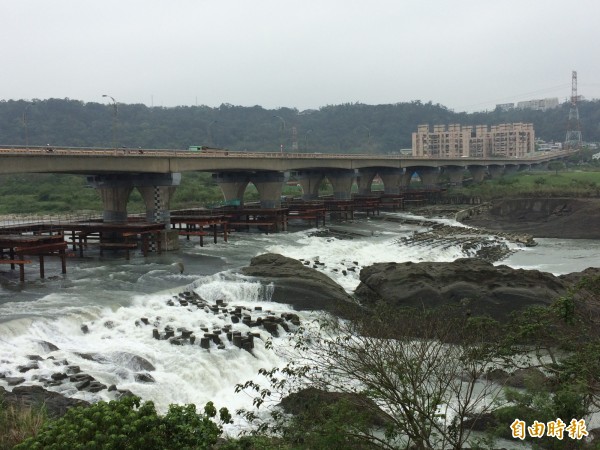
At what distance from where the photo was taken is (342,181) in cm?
8931

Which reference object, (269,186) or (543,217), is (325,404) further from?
(543,217)

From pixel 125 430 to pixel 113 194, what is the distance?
146ft

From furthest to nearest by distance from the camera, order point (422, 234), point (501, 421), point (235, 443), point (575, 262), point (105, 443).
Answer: point (422, 234) < point (575, 262) < point (501, 421) < point (235, 443) < point (105, 443)

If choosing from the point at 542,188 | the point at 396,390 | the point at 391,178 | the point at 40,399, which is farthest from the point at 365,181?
the point at 396,390

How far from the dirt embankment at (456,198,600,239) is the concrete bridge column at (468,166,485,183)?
46.5 meters

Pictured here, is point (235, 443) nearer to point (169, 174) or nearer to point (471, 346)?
point (471, 346)

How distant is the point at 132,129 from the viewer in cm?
16062

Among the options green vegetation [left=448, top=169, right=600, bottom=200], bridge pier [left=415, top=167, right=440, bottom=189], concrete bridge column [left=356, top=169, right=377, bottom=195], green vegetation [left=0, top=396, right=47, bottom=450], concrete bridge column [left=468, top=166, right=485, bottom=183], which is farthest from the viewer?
concrete bridge column [left=468, top=166, right=485, bottom=183]

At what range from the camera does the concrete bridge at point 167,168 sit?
136 ft

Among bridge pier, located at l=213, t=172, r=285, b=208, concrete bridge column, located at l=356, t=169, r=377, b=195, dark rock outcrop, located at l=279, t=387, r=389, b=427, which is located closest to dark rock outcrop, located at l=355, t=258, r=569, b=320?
dark rock outcrop, located at l=279, t=387, r=389, b=427

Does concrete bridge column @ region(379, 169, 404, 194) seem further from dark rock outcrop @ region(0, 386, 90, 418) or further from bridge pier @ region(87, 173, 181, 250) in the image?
dark rock outcrop @ region(0, 386, 90, 418)

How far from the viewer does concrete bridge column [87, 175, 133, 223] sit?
5229 centimetres

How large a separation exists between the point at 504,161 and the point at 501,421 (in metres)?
137

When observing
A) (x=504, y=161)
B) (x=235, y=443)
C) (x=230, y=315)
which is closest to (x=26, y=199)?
(x=230, y=315)
